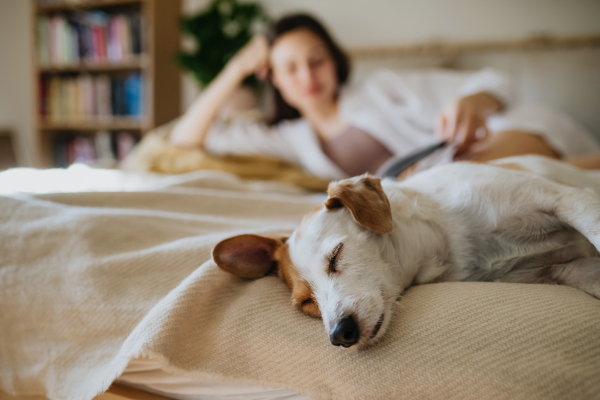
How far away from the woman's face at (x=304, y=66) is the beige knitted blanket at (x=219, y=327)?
1340mm

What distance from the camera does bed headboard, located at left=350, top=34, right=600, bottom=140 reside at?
2.53 metres

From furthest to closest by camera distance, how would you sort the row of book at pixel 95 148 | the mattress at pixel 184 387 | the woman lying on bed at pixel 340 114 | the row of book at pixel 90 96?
the row of book at pixel 95 148
the row of book at pixel 90 96
the woman lying on bed at pixel 340 114
the mattress at pixel 184 387

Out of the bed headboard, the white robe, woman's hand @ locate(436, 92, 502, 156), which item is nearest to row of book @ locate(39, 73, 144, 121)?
the white robe

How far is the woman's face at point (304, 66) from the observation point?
2.18 metres

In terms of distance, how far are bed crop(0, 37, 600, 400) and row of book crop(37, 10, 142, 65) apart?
10.8 ft

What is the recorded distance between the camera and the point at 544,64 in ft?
8.63

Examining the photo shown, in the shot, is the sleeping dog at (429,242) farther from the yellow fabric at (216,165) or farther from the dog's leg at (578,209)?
the yellow fabric at (216,165)

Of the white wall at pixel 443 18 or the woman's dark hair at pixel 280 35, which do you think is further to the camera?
the white wall at pixel 443 18

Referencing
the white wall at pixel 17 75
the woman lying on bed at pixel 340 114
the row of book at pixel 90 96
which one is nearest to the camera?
the woman lying on bed at pixel 340 114

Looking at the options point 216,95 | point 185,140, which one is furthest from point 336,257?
point 216,95

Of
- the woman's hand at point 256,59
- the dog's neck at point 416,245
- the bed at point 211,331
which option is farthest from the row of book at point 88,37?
the dog's neck at point 416,245

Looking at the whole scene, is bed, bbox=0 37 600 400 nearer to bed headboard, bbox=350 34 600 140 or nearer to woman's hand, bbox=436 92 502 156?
woman's hand, bbox=436 92 502 156

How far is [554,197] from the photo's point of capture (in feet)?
2.68

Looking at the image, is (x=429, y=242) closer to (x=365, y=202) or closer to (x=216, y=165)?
(x=365, y=202)
